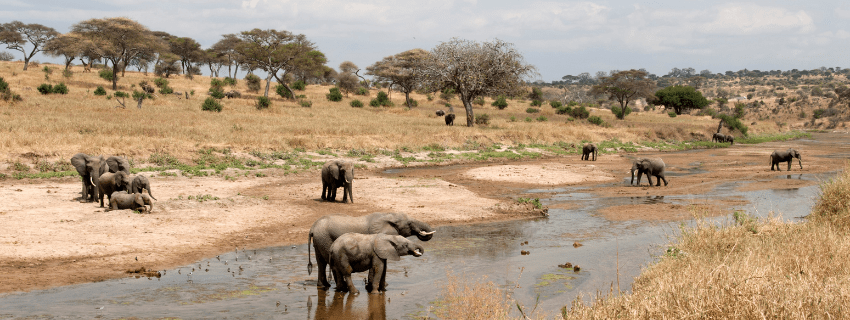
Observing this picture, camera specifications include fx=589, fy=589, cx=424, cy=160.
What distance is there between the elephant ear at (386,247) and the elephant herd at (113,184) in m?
7.68

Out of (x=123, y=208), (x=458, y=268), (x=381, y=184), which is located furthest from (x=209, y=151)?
(x=458, y=268)

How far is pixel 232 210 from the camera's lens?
1477cm

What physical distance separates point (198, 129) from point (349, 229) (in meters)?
21.1

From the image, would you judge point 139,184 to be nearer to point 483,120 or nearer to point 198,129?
point 198,129

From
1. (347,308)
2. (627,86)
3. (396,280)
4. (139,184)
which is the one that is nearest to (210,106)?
(139,184)

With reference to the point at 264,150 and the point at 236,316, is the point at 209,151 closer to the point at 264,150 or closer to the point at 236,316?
the point at 264,150

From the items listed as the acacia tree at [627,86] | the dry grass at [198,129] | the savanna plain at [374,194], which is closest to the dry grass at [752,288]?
the savanna plain at [374,194]

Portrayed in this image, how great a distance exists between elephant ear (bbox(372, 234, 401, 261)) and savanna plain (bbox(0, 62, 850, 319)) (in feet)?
3.07

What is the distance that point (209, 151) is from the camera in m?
23.6

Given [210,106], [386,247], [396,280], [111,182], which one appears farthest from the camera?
[210,106]

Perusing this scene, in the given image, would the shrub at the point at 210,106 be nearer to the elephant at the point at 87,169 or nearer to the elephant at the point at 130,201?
the elephant at the point at 87,169

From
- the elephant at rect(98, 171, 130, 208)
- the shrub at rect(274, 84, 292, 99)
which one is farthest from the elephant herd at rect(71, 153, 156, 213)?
the shrub at rect(274, 84, 292, 99)

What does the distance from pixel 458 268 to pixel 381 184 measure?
947cm

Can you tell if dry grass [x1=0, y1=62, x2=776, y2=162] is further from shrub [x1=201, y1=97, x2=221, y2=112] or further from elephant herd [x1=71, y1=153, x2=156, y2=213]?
elephant herd [x1=71, y1=153, x2=156, y2=213]
